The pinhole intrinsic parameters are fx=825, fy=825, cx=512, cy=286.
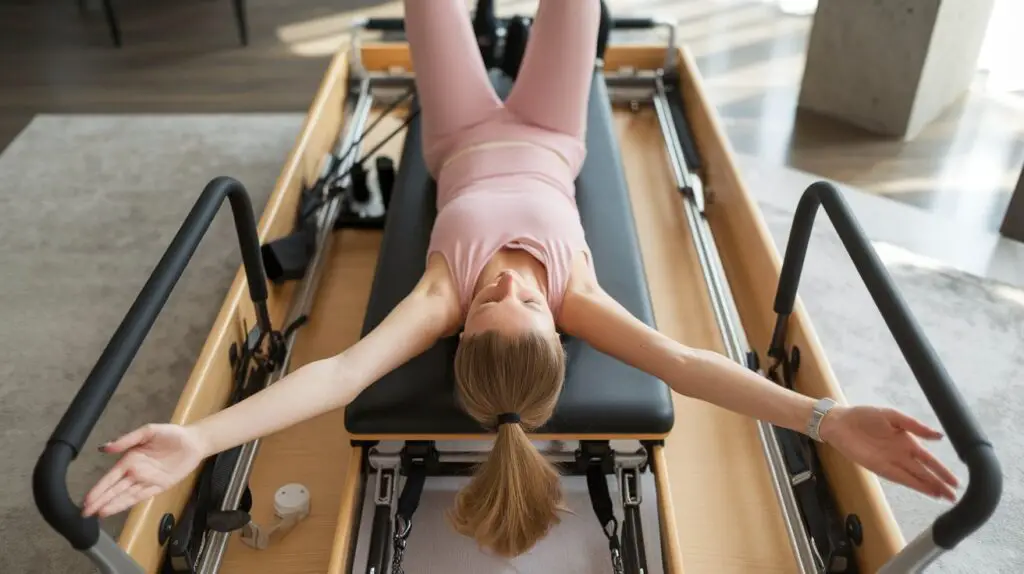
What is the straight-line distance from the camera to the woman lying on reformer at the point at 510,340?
1.17 metres

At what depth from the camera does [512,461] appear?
4.38 ft

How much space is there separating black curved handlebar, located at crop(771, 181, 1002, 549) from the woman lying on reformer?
0.04 meters

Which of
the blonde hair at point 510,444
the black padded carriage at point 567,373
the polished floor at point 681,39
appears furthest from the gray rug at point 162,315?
the blonde hair at point 510,444

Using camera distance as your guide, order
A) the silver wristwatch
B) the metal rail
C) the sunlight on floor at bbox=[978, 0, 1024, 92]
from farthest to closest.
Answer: the sunlight on floor at bbox=[978, 0, 1024, 92]
the metal rail
the silver wristwatch

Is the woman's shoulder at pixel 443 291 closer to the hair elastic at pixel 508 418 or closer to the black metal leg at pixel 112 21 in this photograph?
the hair elastic at pixel 508 418

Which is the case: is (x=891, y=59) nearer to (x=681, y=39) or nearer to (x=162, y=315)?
(x=681, y=39)

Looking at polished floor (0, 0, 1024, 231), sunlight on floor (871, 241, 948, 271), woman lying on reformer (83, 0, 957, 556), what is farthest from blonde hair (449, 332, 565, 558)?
polished floor (0, 0, 1024, 231)

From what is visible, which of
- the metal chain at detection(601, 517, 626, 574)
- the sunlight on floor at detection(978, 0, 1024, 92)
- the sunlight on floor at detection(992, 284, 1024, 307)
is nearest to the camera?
the metal chain at detection(601, 517, 626, 574)

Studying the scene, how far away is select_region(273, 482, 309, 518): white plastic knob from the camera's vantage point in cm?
165

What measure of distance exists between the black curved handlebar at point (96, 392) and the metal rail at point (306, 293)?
1.43ft

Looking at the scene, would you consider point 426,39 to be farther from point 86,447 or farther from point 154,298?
point 86,447

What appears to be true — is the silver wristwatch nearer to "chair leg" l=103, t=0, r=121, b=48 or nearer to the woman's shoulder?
the woman's shoulder

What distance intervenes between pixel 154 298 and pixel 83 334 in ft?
4.38

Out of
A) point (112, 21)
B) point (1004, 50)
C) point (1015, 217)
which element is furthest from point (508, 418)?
point (112, 21)
